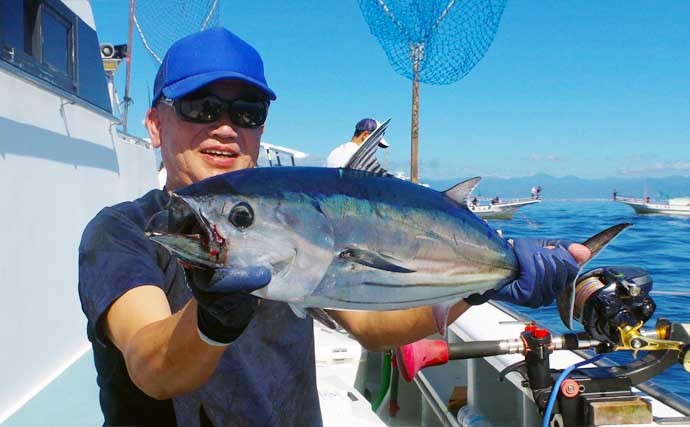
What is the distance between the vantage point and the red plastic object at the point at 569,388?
3.07 meters

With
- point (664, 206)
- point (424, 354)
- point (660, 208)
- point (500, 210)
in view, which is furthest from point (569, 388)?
point (664, 206)

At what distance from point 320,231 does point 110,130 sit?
21.1ft

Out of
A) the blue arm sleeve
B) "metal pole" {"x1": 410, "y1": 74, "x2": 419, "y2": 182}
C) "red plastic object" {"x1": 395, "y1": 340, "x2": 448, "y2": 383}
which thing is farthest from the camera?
"metal pole" {"x1": 410, "y1": 74, "x2": 419, "y2": 182}

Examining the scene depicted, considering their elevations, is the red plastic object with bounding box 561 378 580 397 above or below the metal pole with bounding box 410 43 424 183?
below

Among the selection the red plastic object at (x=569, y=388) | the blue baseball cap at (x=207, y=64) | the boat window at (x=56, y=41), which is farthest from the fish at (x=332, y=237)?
the boat window at (x=56, y=41)

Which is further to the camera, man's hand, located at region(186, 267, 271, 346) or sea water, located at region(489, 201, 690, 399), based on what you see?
sea water, located at region(489, 201, 690, 399)

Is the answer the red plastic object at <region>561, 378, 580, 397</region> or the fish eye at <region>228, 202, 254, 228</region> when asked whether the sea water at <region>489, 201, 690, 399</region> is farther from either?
the fish eye at <region>228, 202, 254, 228</region>

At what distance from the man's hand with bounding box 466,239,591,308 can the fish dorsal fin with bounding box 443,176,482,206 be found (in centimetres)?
27

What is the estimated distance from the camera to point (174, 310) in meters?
2.08

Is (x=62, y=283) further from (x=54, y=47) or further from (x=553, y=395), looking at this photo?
(x=553, y=395)

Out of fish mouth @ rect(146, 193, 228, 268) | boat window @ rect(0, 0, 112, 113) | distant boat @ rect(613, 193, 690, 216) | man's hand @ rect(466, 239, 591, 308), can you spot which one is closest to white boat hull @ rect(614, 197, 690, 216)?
distant boat @ rect(613, 193, 690, 216)

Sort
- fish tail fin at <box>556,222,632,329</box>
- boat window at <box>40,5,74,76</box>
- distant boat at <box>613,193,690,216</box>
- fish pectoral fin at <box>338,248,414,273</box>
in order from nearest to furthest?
fish pectoral fin at <box>338,248,414,273</box>, fish tail fin at <box>556,222,632,329</box>, boat window at <box>40,5,74,76</box>, distant boat at <box>613,193,690,216</box>

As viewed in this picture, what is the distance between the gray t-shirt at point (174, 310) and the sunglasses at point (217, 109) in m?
0.35

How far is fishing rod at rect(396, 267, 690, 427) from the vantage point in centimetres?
297
